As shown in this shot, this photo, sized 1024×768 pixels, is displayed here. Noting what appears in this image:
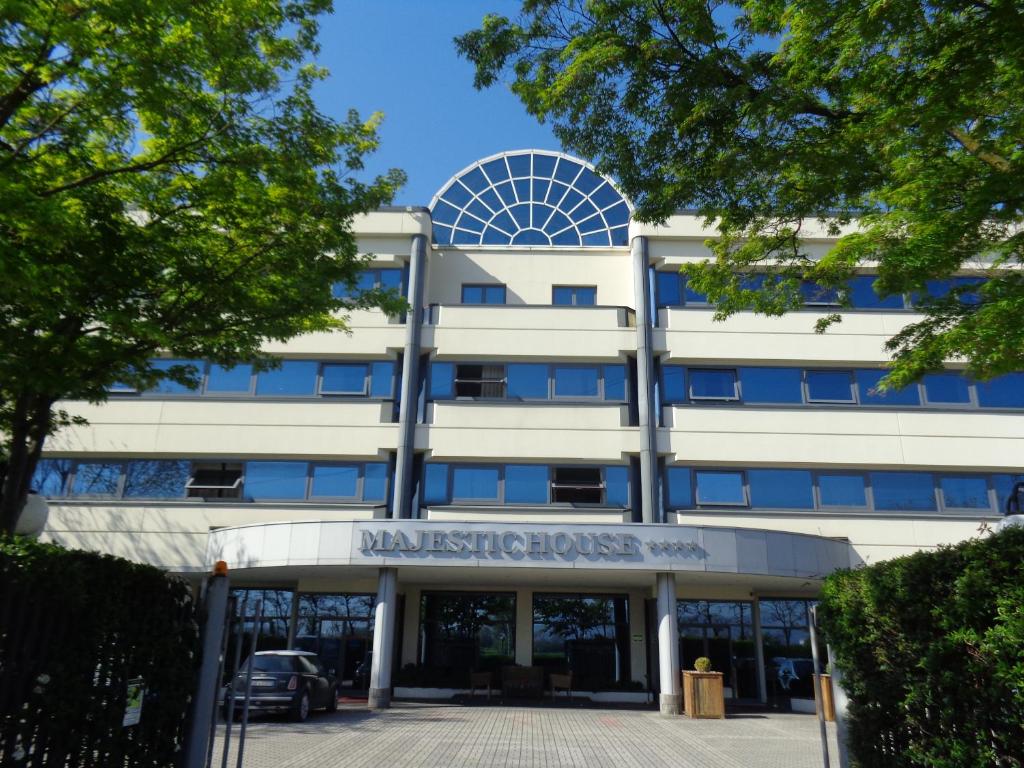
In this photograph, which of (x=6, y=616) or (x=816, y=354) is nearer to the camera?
(x=6, y=616)

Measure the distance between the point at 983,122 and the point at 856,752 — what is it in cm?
627

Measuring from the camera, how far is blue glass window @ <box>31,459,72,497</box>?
73.6 feet

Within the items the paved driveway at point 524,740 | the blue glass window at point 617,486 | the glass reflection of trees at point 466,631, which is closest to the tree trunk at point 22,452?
the paved driveway at point 524,740

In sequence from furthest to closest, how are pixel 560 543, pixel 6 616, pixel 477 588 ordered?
pixel 477 588, pixel 560 543, pixel 6 616

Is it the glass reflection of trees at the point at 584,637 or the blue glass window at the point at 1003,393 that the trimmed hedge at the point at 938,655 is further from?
the blue glass window at the point at 1003,393

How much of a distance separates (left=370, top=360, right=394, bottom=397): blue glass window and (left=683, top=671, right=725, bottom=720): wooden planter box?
1158cm

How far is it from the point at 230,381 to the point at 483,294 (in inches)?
331

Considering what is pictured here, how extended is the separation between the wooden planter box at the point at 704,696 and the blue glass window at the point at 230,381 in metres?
14.9

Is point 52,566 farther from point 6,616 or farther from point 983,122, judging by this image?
point 983,122

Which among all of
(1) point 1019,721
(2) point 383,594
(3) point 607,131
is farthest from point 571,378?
(1) point 1019,721

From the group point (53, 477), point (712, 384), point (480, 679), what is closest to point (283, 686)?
point (480, 679)

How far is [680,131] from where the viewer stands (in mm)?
8328

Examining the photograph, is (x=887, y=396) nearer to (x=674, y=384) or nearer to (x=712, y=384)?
(x=712, y=384)

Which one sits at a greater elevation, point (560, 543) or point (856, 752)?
point (560, 543)
